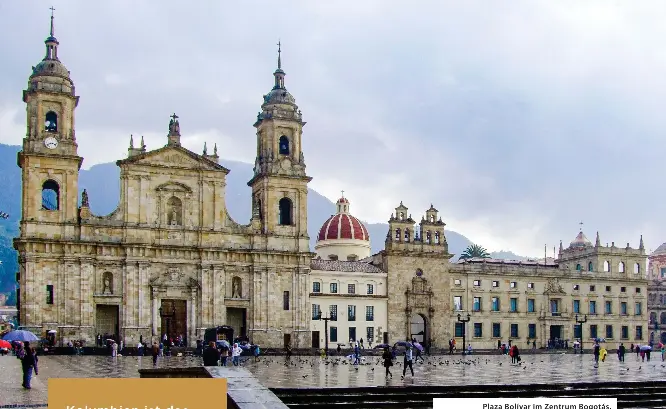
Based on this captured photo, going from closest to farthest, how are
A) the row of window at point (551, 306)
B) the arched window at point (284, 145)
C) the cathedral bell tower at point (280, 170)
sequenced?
1. the cathedral bell tower at point (280, 170)
2. the arched window at point (284, 145)
3. the row of window at point (551, 306)

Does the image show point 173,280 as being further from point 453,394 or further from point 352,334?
point 453,394

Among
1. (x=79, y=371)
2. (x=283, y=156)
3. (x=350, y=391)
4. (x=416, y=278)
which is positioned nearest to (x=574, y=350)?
(x=416, y=278)

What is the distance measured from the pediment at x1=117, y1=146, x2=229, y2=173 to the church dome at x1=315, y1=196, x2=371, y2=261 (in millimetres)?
25017

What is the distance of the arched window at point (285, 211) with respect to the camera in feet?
215

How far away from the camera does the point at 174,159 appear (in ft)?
204

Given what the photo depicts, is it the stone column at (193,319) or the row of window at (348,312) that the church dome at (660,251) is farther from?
the stone column at (193,319)

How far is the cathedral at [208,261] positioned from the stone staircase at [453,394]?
114 ft

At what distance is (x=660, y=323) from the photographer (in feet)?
326

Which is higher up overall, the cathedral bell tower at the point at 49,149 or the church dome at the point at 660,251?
the cathedral bell tower at the point at 49,149

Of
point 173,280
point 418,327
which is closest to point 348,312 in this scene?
point 418,327

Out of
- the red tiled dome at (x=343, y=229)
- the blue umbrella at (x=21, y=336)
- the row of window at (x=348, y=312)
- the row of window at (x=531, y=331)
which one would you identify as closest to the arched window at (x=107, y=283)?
the row of window at (x=348, y=312)

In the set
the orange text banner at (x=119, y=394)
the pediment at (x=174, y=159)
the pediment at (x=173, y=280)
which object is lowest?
the orange text banner at (x=119, y=394)

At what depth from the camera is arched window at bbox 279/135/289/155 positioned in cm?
6662

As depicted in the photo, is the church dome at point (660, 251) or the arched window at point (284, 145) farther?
the church dome at point (660, 251)
